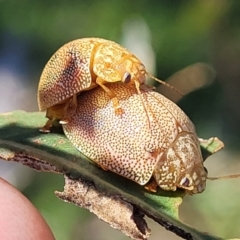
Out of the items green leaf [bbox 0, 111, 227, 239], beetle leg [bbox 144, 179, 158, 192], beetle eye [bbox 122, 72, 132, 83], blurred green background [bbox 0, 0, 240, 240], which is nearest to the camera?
green leaf [bbox 0, 111, 227, 239]

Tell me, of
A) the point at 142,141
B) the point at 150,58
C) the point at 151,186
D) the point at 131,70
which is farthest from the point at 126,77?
the point at 150,58

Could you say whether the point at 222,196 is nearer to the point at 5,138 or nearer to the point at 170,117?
the point at 170,117

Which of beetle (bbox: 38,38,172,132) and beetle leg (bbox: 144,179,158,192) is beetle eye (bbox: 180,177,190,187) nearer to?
beetle leg (bbox: 144,179,158,192)

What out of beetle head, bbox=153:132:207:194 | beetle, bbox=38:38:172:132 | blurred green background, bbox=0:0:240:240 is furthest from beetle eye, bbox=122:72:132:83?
blurred green background, bbox=0:0:240:240

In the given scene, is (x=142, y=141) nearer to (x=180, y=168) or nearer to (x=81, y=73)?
(x=180, y=168)

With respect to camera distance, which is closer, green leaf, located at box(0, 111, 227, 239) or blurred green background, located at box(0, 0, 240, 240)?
green leaf, located at box(0, 111, 227, 239)

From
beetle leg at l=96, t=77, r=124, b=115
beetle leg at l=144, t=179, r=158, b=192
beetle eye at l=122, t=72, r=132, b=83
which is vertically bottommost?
beetle leg at l=144, t=179, r=158, b=192
